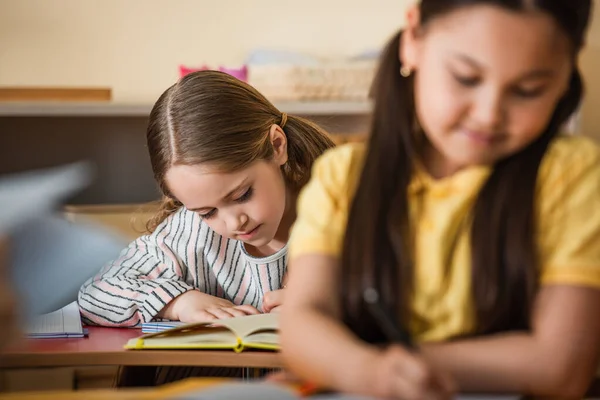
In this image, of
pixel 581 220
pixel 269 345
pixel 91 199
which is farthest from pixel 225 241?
pixel 91 199

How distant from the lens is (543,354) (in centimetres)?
82

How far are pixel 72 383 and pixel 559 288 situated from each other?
193 cm

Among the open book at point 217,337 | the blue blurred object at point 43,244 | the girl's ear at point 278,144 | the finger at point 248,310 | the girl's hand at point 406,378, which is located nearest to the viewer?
the girl's hand at point 406,378

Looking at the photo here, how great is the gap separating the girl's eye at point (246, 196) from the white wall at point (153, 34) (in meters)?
1.51

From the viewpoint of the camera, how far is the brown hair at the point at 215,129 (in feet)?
5.02

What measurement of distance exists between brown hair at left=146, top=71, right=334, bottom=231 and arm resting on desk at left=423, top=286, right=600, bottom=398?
29.8 inches

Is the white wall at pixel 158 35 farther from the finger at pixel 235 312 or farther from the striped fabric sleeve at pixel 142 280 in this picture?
the finger at pixel 235 312

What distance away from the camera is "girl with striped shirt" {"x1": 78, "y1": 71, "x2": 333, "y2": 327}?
151cm

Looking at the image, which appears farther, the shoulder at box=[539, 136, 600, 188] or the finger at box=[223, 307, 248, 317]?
the finger at box=[223, 307, 248, 317]

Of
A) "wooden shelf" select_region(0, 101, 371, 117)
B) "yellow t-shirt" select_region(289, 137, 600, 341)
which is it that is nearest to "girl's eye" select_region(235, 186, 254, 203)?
"yellow t-shirt" select_region(289, 137, 600, 341)

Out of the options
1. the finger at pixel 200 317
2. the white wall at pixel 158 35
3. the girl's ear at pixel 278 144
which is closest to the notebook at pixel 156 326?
the finger at pixel 200 317

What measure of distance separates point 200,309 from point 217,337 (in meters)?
0.24

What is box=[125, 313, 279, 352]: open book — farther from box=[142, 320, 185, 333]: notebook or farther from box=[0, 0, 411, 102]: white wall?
box=[0, 0, 411, 102]: white wall

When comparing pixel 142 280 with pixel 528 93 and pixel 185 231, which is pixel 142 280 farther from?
pixel 528 93
